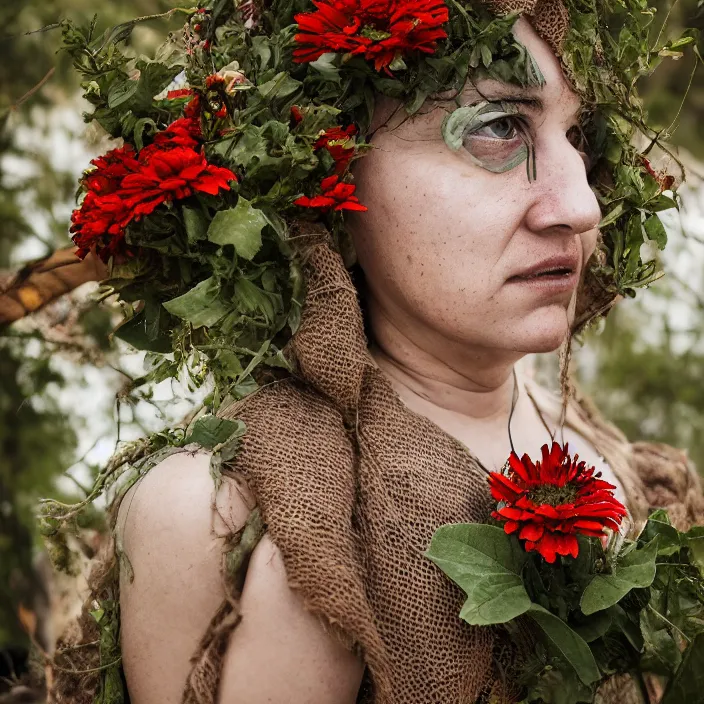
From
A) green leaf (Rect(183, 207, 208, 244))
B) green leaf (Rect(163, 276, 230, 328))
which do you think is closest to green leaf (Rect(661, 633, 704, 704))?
green leaf (Rect(163, 276, 230, 328))

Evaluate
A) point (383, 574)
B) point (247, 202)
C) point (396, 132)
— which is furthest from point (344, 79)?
point (383, 574)

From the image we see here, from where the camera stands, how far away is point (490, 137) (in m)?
1.84

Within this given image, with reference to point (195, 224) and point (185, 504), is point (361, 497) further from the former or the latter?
point (195, 224)

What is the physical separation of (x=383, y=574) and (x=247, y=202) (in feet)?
2.21

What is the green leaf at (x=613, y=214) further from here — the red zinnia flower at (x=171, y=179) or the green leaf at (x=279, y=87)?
the red zinnia flower at (x=171, y=179)

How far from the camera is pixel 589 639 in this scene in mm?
1653

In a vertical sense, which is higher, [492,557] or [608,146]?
[608,146]

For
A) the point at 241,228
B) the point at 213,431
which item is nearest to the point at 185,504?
the point at 213,431

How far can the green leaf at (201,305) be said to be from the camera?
1.73 m

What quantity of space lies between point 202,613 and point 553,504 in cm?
60

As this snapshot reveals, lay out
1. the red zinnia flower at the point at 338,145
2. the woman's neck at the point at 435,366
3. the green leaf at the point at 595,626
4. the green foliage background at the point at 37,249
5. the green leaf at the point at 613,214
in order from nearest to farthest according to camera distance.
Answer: the green leaf at the point at 595,626 → the red zinnia flower at the point at 338,145 → the woman's neck at the point at 435,366 → the green leaf at the point at 613,214 → the green foliage background at the point at 37,249

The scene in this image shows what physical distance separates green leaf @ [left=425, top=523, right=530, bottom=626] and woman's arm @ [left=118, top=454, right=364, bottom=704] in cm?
21

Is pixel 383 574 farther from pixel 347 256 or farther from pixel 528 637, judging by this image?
pixel 347 256

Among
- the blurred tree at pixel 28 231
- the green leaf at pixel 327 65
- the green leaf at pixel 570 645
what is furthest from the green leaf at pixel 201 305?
the blurred tree at pixel 28 231
